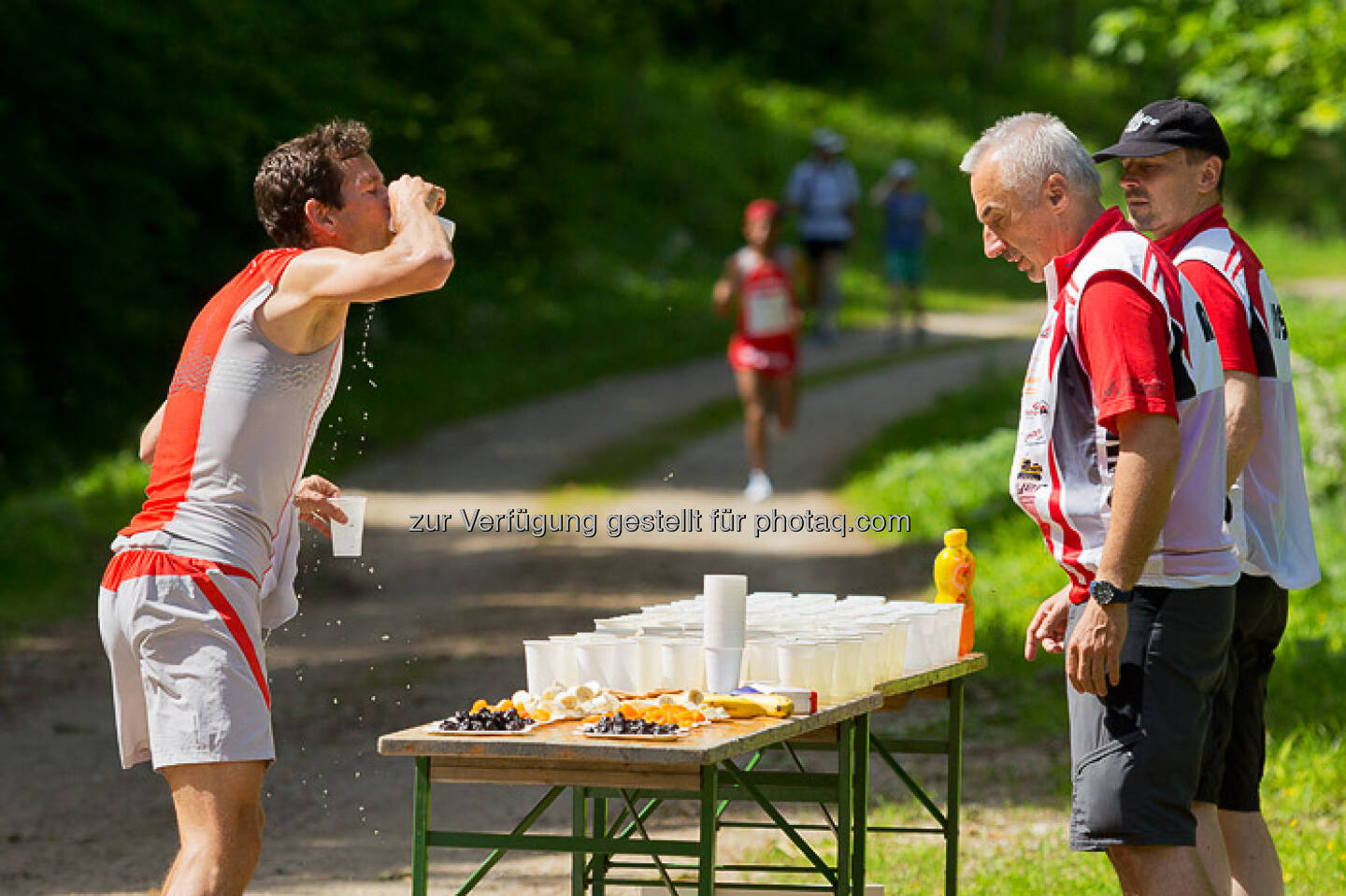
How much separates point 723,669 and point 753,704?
231mm

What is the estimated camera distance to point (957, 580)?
20.3 feet

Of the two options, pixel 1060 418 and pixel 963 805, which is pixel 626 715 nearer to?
pixel 1060 418

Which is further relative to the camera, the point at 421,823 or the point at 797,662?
the point at 797,662

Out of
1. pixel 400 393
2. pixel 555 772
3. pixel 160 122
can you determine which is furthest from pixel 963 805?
pixel 400 393

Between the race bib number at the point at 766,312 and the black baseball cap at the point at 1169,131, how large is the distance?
32.9 ft

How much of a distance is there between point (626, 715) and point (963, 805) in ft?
13.2

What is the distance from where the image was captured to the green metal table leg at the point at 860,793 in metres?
5.22

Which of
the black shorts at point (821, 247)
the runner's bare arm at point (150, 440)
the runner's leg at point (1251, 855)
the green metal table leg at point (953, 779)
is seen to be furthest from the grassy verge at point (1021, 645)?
the black shorts at point (821, 247)

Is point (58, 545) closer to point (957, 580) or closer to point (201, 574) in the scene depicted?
point (957, 580)

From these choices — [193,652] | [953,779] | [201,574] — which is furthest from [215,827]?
[953,779]

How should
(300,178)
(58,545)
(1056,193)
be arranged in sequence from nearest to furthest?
(1056,193) → (300,178) → (58,545)

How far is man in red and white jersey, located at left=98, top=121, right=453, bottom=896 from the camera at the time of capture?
173 inches

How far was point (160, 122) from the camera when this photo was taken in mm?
16844

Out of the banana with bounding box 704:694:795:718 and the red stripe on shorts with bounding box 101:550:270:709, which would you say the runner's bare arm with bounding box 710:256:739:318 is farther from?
the red stripe on shorts with bounding box 101:550:270:709
